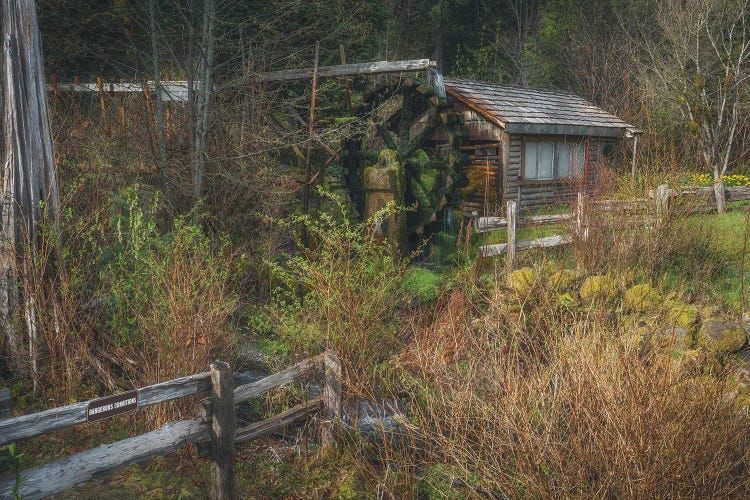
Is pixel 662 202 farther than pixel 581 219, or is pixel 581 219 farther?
pixel 662 202

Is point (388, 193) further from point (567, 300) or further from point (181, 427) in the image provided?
point (181, 427)

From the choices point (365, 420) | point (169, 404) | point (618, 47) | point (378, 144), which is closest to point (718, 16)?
point (618, 47)

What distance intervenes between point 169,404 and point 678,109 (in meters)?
19.6

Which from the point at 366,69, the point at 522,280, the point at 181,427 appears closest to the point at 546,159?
the point at 366,69

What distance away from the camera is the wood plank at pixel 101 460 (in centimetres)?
340

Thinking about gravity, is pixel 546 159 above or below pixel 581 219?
above

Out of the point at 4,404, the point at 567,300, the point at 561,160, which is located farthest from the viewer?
the point at 561,160

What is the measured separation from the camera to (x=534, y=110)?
51.8ft

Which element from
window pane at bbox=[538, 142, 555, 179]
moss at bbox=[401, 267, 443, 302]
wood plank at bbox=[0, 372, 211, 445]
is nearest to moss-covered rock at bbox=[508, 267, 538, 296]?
moss at bbox=[401, 267, 443, 302]

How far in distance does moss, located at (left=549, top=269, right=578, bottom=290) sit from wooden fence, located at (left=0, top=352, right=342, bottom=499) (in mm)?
3477

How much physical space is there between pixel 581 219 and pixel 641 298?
4.81 feet

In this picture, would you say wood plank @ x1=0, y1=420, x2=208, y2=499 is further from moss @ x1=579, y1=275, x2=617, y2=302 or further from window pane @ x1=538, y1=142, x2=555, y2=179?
window pane @ x1=538, y1=142, x2=555, y2=179

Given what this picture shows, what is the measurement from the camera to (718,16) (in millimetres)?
19062

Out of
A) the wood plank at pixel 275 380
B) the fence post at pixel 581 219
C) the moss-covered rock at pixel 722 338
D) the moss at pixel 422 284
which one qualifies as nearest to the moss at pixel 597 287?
the fence post at pixel 581 219
